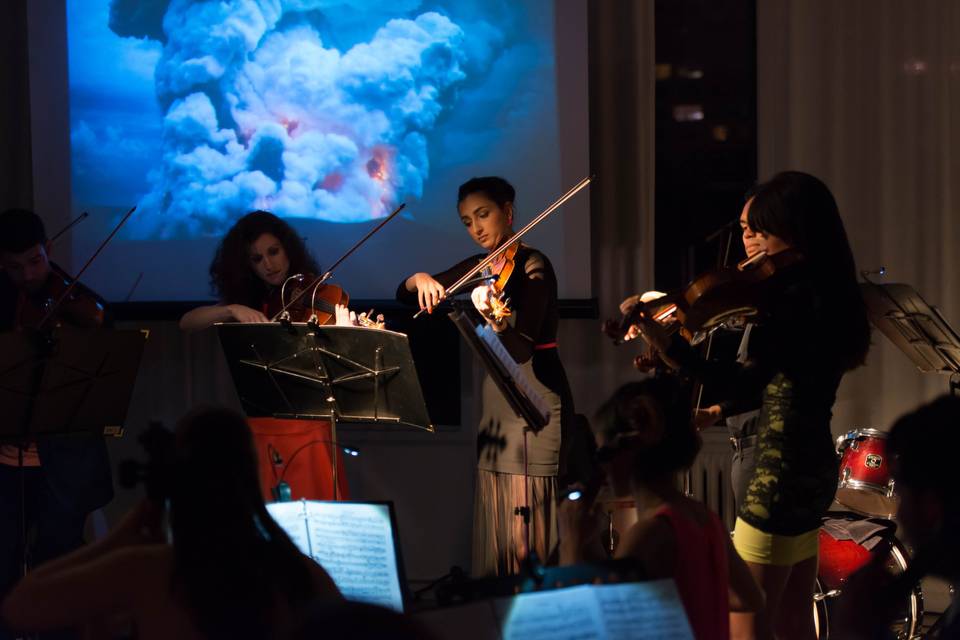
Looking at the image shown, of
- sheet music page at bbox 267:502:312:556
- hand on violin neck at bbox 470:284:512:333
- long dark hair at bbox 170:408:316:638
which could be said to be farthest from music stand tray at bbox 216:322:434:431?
long dark hair at bbox 170:408:316:638

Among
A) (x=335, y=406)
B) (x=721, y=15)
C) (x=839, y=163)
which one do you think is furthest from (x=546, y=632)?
(x=721, y=15)

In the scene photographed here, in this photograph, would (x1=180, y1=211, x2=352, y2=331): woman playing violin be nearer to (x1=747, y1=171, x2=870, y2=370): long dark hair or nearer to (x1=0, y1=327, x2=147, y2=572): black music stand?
(x1=0, y1=327, x2=147, y2=572): black music stand

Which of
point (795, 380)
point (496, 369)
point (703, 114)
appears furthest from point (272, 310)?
point (703, 114)

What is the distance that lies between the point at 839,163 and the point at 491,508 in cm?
203

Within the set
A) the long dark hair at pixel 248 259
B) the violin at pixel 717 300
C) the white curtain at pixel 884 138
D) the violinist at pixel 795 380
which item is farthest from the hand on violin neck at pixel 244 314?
the white curtain at pixel 884 138

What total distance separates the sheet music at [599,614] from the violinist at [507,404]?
158 centimetres

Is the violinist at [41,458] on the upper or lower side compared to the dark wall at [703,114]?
lower

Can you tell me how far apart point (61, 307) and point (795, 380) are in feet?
7.09

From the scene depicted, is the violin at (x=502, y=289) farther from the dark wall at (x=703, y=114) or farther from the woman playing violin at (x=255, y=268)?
the dark wall at (x=703, y=114)

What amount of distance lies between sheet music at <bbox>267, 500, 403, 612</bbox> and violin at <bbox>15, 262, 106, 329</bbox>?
1379 mm

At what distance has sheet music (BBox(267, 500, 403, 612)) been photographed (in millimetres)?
2029

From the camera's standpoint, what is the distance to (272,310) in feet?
11.2

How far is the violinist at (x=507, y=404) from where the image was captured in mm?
3055

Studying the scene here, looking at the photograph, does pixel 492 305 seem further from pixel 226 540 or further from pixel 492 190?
pixel 226 540
